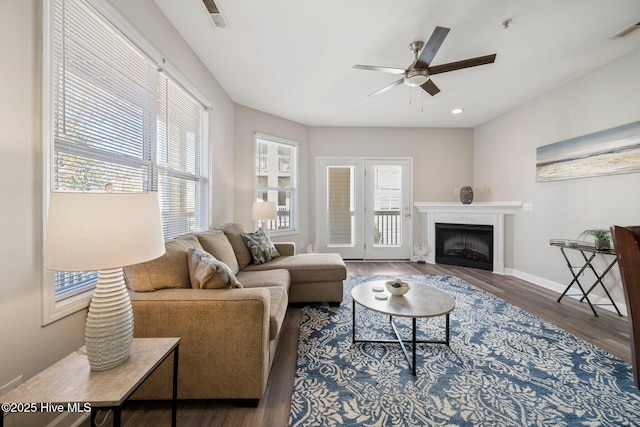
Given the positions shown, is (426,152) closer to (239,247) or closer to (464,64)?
(464,64)

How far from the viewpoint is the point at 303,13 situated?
2025 millimetres

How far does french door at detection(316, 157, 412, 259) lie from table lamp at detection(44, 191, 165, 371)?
4030mm

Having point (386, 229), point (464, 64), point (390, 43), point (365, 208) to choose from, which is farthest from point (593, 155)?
point (365, 208)

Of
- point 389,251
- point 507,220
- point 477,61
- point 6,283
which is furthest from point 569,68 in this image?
point 6,283

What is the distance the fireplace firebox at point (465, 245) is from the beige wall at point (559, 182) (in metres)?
0.37

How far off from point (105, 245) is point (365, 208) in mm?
4470

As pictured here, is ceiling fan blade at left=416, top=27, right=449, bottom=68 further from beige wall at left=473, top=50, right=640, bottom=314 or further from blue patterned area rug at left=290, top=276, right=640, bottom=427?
blue patterned area rug at left=290, top=276, right=640, bottom=427

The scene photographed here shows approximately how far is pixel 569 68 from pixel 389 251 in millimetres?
3590

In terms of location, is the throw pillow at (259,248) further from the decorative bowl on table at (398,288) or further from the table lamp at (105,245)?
the table lamp at (105,245)

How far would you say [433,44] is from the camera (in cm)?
195

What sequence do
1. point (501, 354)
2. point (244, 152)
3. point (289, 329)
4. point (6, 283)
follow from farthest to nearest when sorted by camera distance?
point (244, 152) < point (289, 329) < point (501, 354) < point (6, 283)

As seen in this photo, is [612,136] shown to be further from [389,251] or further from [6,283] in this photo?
[6,283]

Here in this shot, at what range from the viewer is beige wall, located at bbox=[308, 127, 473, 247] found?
197 inches

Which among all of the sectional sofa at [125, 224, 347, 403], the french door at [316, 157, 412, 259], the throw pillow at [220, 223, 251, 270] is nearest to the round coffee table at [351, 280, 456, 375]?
the sectional sofa at [125, 224, 347, 403]
